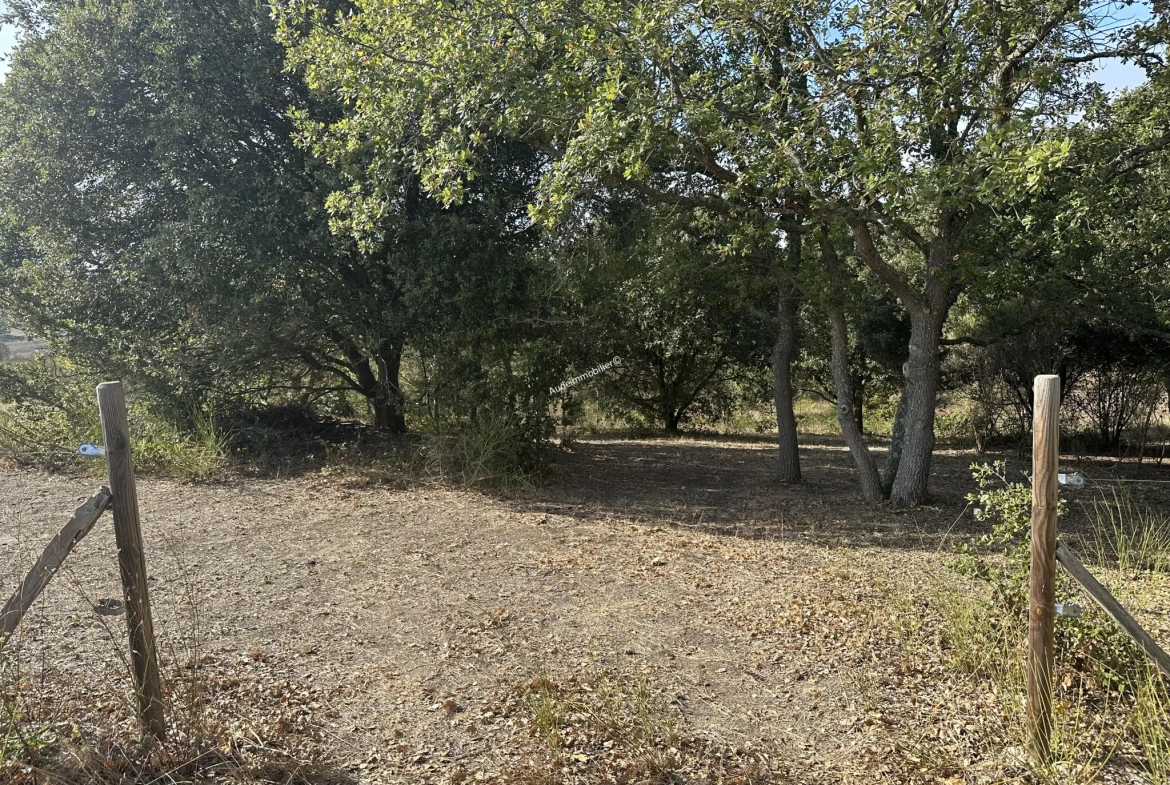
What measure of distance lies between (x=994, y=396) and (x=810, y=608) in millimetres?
9313

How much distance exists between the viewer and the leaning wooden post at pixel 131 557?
292cm

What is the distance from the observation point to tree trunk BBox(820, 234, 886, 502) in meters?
7.89

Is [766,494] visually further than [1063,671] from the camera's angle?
Yes

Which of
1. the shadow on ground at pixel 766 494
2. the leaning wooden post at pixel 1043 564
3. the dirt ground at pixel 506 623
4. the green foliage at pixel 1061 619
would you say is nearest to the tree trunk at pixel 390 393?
the dirt ground at pixel 506 623

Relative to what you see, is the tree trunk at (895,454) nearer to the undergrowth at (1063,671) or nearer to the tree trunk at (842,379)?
the tree trunk at (842,379)

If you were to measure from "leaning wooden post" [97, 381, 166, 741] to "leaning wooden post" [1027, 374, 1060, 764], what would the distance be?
336 cm

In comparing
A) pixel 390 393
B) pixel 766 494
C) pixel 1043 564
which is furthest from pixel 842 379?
pixel 390 393

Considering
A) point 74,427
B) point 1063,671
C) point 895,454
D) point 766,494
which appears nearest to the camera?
point 1063,671

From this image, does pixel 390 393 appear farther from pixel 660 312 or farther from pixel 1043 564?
pixel 1043 564

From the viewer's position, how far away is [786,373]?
931 centimetres

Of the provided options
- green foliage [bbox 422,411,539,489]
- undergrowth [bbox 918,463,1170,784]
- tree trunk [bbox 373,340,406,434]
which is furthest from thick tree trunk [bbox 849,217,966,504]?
tree trunk [bbox 373,340,406,434]

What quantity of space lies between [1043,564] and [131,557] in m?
3.48

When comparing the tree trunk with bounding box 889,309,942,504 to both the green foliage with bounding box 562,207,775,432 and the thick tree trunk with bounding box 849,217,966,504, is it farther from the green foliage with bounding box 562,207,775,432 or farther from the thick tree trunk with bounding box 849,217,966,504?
the green foliage with bounding box 562,207,775,432

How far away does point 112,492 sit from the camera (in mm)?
2961
